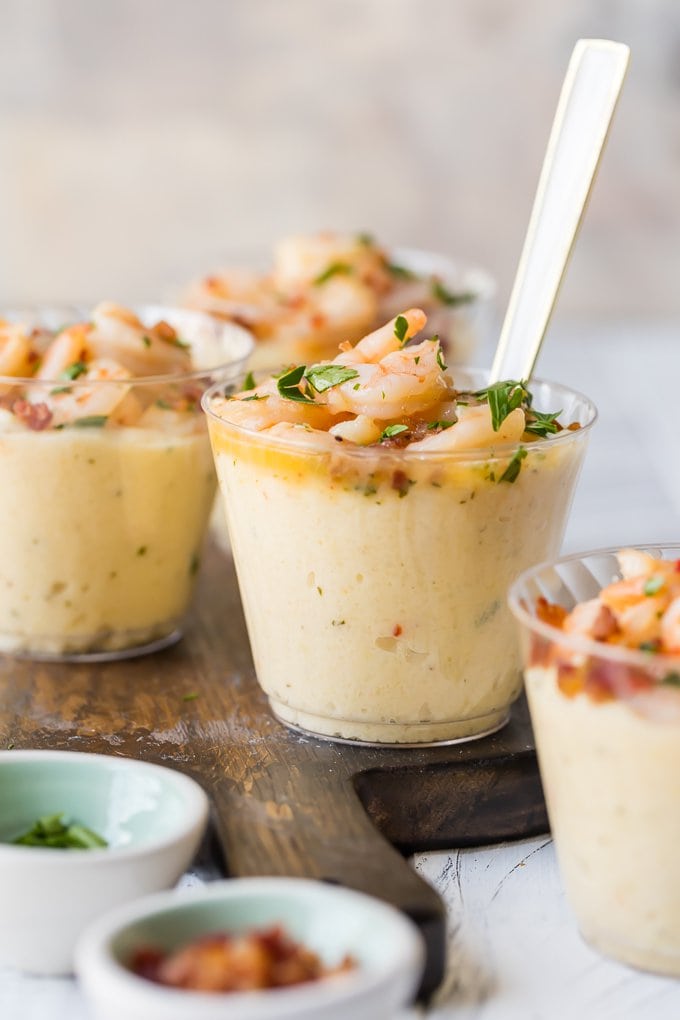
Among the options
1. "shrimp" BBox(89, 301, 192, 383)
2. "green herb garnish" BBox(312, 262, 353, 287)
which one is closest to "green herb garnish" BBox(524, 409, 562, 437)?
"shrimp" BBox(89, 301, 192, 383)

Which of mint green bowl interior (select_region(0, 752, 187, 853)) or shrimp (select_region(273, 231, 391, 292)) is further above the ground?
shrimp (select_region(273, 231, 391, 292))

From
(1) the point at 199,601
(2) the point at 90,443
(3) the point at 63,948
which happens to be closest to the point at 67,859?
(3) the point at 63,948

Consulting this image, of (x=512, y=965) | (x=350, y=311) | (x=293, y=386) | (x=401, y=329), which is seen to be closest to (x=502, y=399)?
(x=401, y=329)

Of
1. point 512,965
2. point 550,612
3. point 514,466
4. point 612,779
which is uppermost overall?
point 514,466

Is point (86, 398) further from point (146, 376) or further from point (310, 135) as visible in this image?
point (310, 135)

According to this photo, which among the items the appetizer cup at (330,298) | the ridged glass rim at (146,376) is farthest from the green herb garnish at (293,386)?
the appetizer cup at (330,298)

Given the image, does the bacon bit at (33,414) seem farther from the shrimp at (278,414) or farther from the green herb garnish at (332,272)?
the green herb garnish at (332,272)

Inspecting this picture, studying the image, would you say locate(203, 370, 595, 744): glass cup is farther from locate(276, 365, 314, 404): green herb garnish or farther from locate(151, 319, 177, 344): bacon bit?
locate(151, 319, 177, 344): bacon bit

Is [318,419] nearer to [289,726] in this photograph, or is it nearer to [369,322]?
[289,726]
